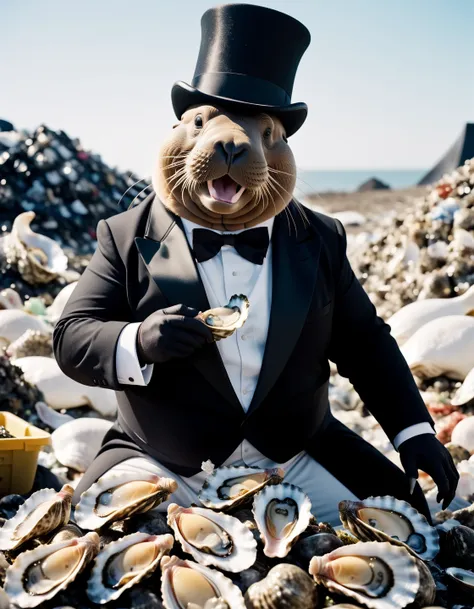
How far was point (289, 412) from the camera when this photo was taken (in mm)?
2992

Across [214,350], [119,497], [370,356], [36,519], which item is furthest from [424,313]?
[36,519]

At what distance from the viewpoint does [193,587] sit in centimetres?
222

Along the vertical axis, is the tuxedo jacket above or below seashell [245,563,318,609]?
above

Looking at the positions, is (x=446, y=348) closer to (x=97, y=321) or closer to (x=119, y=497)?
(x=97, y=321)

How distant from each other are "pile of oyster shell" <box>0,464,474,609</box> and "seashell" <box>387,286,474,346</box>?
2599mm

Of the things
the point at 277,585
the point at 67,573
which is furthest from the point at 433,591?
the point at 67,573

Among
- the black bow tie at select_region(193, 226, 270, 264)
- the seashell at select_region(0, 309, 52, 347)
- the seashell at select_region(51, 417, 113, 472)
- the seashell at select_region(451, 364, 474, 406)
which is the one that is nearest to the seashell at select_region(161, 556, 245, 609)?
the black bow tie at select_region(193, 226, 270, 264)

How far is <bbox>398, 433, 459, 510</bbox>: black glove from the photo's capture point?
115 inches

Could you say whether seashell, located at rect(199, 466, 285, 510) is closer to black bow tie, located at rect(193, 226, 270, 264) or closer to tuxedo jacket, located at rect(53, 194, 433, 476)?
tuxedo jacket, located at rect(53, 194, 433, 476)

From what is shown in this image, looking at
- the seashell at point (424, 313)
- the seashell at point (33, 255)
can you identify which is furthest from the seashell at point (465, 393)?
the seashell at point (33, 255)

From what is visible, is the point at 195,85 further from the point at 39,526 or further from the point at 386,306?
the point at 386,306

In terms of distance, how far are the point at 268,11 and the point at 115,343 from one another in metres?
1.28

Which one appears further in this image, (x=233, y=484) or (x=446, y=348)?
(x=446, y=348)

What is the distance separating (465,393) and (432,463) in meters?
1.71
